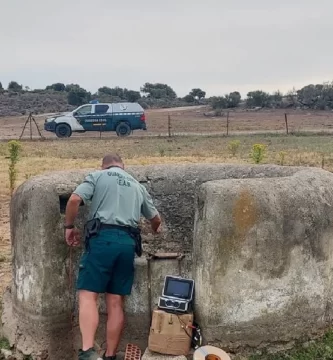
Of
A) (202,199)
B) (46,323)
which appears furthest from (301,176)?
(46,323)

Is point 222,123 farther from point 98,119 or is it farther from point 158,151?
point 158,151

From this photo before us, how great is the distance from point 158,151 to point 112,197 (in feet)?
53.5

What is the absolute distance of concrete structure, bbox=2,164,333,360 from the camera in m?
4.77

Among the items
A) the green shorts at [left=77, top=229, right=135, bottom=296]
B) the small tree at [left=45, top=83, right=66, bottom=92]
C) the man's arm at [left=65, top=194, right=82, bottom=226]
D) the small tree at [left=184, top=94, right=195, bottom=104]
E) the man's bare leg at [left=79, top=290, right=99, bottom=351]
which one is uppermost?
the small tree at [left=45, top=83, right=66, bottom=92]

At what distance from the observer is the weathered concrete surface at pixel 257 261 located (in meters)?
4.76

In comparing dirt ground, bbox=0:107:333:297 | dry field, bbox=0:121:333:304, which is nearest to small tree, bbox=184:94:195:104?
dirt ground, bbox=0:107:333:297

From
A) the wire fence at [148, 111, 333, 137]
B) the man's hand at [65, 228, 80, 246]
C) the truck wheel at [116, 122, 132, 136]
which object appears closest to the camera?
the man's hand at [65, 228, 80, 246]

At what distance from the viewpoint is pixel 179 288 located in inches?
194

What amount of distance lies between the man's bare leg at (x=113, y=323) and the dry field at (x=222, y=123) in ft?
80.5

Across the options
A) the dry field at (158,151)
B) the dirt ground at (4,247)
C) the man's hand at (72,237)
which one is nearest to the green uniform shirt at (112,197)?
the man's hand at (72,237)

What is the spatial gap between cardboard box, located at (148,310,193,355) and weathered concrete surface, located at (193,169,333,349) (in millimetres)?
156

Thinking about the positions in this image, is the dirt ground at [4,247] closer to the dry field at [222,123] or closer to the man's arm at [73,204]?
the man's arm at [73,204]

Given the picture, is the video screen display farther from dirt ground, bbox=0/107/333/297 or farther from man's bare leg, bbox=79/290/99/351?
dirt ground, bbox=0/107/333/297

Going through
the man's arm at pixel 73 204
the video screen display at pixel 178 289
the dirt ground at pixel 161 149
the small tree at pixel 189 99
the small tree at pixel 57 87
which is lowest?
the dirt ground at pixel 161 149
